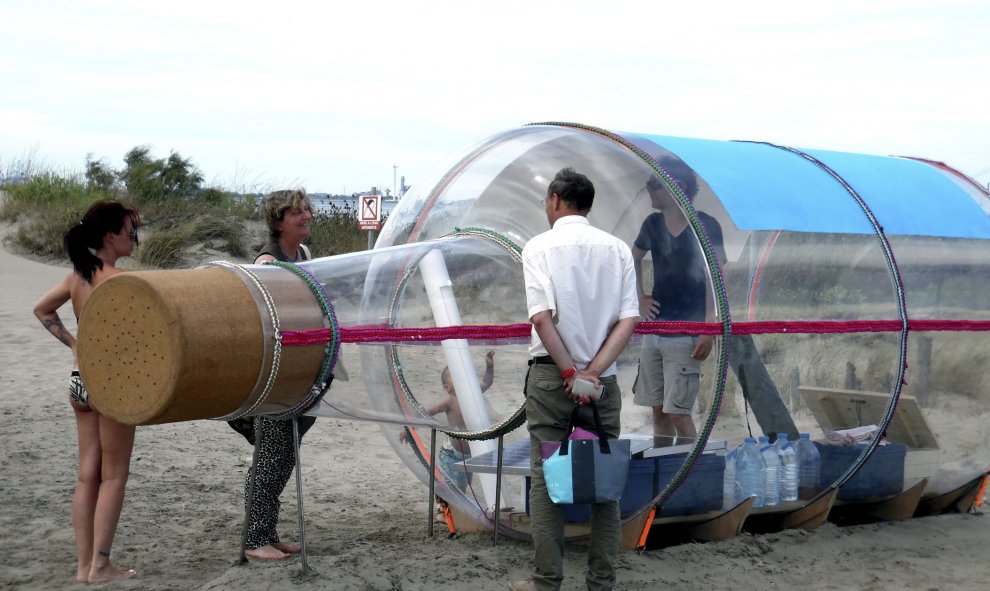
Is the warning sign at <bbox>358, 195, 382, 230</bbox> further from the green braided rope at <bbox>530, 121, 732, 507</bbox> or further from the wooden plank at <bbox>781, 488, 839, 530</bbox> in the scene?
the green braided rope at <bbox>530, 121, 732, 507</bbox>

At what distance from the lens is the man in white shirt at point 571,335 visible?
4.11 metres

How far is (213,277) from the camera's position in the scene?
3.82 meters

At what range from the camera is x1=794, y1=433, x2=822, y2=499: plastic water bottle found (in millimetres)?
5160

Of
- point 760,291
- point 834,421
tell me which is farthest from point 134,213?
point 834,421

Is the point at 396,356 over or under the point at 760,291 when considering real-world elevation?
under

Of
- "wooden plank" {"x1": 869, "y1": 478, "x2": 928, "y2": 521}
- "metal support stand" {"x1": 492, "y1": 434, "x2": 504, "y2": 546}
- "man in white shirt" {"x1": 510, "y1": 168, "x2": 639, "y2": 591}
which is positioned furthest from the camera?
"wooden plank" {"x1": 869, "y1": 478, "x2": 928, "y2": 521}

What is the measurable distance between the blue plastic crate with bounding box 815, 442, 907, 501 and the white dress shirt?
1.62 meters

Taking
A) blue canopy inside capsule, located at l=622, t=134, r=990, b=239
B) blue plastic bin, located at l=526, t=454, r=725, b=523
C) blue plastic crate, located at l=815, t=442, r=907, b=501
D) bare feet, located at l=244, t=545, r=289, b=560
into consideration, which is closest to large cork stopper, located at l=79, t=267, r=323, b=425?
bare feet, located at l=244, t=545, r=289, b=560

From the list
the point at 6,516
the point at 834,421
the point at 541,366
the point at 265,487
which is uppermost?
the point at 541,366

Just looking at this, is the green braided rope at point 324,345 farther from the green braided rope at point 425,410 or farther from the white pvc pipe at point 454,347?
the white pvc pipe at point 454,347

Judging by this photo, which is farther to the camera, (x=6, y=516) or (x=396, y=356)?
(x=6, y=516)

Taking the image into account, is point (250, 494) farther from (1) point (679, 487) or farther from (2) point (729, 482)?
(2) point (729, 482)

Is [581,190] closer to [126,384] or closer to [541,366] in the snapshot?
[541,366]

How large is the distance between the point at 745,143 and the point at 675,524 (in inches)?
78.7
